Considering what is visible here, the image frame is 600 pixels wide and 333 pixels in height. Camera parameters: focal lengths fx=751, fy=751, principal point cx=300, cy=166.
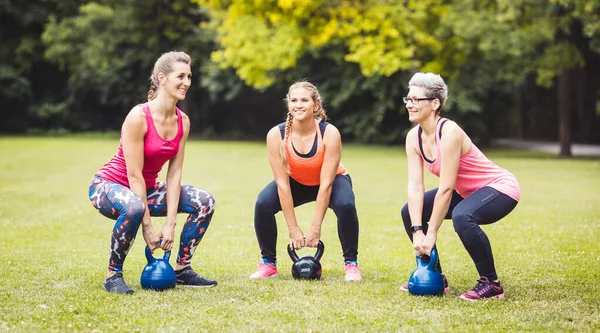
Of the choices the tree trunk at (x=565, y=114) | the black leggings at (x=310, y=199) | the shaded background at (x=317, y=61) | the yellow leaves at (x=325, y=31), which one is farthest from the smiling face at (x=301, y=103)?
the tree trunk at (x=565, y=114)

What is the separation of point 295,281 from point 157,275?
1287 millimetres

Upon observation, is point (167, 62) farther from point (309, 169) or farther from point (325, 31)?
point (325, 31)

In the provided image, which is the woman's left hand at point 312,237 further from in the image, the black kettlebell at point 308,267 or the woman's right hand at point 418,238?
the woman's right hand at point 418,238

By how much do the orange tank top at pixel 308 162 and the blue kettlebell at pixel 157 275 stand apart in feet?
4.59

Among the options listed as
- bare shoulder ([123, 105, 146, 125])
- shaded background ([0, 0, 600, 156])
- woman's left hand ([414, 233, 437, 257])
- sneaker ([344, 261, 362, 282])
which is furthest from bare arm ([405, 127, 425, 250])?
shaded background ([0, 0, 600, 156])

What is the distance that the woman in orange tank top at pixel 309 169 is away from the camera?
6797mm

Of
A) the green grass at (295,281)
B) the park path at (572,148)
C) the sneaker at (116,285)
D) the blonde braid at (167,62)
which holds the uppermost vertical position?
the blonde braid at (167,62)

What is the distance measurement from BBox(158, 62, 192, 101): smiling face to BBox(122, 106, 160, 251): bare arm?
12.2 inches

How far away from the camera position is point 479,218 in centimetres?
601

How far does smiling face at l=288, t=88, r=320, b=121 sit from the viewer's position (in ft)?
22.1

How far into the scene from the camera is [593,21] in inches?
878

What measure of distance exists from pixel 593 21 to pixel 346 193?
18102 mm

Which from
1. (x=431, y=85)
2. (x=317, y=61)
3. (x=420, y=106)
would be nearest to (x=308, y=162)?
(x=420, y=106)

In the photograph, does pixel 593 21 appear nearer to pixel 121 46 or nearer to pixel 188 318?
pixel 188 318
